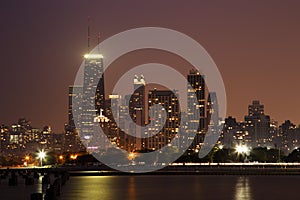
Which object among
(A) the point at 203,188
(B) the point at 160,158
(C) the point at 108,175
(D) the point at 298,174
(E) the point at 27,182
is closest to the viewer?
(A) the point at 203,188

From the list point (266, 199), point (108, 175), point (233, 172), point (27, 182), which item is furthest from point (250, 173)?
point (266, 199)

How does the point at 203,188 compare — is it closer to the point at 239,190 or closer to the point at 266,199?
the point at 239,190

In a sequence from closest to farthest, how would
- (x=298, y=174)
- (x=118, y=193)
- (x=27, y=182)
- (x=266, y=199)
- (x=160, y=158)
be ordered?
(x=266, y=199) → (x=118, y=193) → (x=27, y=182) → (x=298, y=174) → (x=160, y=158)

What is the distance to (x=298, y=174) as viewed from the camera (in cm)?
10931

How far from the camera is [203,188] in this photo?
71938 millimetres

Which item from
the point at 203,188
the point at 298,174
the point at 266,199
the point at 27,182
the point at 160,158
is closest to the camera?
the point at 266,199

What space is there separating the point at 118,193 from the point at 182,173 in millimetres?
49930

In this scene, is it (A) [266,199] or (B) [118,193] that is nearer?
(A) [266,199]

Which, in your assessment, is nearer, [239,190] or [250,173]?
[239,190]

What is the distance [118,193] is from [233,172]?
4829cm

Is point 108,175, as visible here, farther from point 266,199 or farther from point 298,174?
point 266,199

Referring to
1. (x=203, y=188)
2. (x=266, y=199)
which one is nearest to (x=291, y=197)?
(x=266, y=199)

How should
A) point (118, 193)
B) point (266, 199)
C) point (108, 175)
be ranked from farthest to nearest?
1. point (108, 175)
2. point (118, 193)
3. point (266, 199)

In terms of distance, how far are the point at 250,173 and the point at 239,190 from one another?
45047 mm
